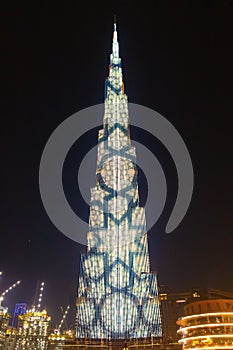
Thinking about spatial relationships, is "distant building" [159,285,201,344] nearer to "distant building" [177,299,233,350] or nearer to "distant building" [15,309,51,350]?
"distant building" [15,309,51,350]

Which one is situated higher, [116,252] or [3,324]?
[116,252]

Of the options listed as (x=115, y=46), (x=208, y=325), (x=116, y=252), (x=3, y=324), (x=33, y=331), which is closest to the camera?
(x=208, y=325)

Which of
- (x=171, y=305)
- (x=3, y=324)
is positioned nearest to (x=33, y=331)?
(x=3, y=324)

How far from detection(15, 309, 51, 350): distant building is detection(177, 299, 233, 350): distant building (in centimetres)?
2577

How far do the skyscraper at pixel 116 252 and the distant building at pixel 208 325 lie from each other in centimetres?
1999

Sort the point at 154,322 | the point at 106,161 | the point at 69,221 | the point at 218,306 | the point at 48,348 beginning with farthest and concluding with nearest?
the point at 106,161
the point at 69,221
the point at 154,322
the point at 48,348
the point at 218,306

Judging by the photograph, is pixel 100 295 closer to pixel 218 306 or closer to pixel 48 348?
pixel 48 348

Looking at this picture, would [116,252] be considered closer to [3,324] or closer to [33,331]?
[33,331]

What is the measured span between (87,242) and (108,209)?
27.8ft

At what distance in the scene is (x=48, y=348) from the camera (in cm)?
5525

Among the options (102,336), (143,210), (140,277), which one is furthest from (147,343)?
(143,210)

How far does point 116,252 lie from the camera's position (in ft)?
220

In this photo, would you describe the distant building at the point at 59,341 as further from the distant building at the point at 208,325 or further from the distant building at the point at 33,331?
the distant building at the point at 208,325

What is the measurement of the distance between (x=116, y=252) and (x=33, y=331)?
21.2m
